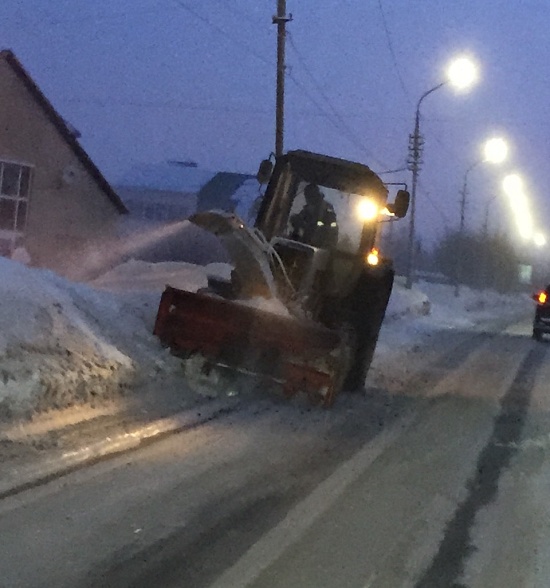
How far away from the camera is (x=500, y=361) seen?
66.4 ft

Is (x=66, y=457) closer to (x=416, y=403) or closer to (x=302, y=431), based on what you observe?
(x=302, y=431)

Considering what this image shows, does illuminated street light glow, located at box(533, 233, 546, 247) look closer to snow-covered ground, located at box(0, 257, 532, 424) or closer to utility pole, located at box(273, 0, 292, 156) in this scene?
utility pole, located at box(273, 0, 292, 156)

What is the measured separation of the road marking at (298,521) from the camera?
582cm

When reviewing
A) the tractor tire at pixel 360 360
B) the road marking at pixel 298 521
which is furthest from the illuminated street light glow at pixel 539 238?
the road marking at pixel 298 521

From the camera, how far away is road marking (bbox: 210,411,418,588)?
5.82m

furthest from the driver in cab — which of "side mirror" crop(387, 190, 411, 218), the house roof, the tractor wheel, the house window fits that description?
the house window

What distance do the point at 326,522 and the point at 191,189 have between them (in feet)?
181

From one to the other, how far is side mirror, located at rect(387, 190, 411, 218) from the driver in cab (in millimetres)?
822

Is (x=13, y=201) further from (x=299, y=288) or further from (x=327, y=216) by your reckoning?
(x=299, y=288)

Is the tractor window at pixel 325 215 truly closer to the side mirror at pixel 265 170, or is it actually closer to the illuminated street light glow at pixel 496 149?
the side mirror at pixel 265 170

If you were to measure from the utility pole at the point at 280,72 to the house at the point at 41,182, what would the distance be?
7067 mm

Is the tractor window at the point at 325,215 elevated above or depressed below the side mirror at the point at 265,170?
below

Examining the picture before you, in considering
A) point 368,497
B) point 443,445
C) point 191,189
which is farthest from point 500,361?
point 191,189

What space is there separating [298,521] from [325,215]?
7144 mm
